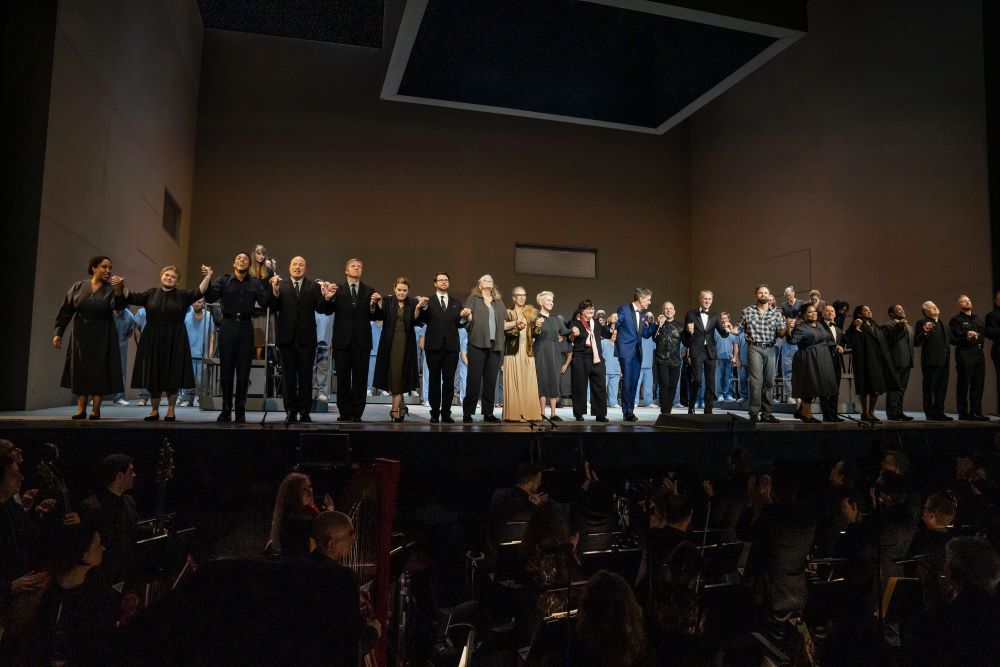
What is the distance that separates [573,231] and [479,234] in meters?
2.15

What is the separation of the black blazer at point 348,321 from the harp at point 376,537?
11.7 feet

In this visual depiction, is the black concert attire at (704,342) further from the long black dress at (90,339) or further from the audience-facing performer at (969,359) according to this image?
the long black dress at (90,339)

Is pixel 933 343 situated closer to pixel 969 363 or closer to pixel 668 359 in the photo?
pixel 969 363

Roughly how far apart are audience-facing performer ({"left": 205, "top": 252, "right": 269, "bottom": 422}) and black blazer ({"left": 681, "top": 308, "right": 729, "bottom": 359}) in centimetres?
483

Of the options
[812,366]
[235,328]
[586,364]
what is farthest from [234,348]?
[812,366]

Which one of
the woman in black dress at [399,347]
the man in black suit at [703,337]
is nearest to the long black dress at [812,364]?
the man in black suit at [703,337]

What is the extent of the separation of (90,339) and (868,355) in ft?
26.6

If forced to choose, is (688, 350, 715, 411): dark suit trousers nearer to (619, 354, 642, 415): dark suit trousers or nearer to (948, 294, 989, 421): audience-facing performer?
(619, 354, 642, 415): dark suit trousers

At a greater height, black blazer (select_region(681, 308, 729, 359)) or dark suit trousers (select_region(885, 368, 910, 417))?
black blazer (select_region(681, 308, 729, 359))

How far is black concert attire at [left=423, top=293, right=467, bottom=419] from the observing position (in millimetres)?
6574

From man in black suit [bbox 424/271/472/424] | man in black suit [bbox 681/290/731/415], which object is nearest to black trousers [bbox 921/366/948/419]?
man in black suit [bbox 681/290/731/415]

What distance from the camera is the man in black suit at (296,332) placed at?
598 cm

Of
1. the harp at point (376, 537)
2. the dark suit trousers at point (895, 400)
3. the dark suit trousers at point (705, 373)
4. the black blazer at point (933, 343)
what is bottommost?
the harp at point (376, 537)

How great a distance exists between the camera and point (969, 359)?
771cm
